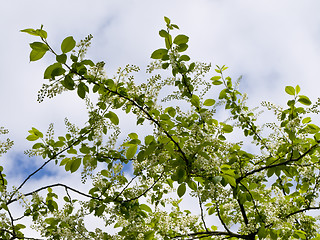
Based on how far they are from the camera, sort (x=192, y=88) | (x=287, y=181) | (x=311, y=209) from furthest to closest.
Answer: (x=287, y=181) < (x=311, y=209) < (x=192, y=88)

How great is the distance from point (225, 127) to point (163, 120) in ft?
2.82

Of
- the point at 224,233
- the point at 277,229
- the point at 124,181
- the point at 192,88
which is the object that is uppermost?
the point at 192,88

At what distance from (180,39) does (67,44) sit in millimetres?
1140

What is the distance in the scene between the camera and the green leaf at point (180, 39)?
9.87 feet

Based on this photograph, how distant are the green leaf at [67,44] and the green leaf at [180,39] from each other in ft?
3.42

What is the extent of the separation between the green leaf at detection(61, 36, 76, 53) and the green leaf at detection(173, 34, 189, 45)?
1.04 m

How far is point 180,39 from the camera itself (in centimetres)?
303

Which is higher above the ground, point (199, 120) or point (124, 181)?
point (199, 120)

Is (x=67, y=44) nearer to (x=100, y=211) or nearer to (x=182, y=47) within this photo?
(x=182, y=47)

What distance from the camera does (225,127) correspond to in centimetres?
350

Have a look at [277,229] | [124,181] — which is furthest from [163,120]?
[277,229]

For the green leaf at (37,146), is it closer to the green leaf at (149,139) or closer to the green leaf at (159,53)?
the green leaf at (149,139)

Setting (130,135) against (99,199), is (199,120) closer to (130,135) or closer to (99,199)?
(130,135)

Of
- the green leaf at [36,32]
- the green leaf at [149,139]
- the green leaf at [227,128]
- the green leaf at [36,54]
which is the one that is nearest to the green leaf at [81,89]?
the green leaf at [36,54]
